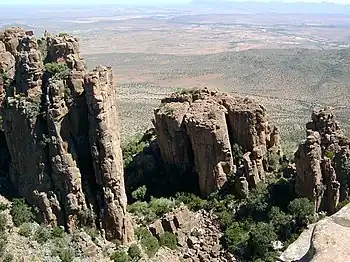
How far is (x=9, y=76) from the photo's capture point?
40562 mm

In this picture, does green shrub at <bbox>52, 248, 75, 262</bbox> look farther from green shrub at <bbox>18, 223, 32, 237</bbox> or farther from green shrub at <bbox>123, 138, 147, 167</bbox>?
green shrub at <bbox>123, 138, 147, 167</bbox>

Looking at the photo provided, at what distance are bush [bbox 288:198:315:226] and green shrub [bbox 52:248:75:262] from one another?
54.3 feet

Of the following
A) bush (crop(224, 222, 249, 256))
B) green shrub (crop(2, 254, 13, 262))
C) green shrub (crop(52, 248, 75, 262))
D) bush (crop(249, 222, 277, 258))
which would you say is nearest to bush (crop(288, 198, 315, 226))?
bush (crop(249, 222, 277, 258))

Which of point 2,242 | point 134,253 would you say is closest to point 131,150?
point 134,253

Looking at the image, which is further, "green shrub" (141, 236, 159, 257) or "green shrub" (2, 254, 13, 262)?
"green shrub" (141, 236, 159, 257)

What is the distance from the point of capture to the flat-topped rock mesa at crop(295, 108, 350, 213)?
39719 mm

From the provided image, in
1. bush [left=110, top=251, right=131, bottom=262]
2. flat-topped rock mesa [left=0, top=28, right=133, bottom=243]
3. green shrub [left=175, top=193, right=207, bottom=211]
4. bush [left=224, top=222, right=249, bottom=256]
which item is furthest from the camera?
green shrub [left=175, top=193, right=207, bottom=211]

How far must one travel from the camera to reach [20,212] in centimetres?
3538

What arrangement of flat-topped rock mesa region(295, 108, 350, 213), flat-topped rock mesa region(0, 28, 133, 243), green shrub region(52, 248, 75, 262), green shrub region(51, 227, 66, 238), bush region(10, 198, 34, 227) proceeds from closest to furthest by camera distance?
green shrub region(52, 248, 75, 262)
bush region(10, 198, 34, 227)
green shrub region(51, 227, 66, 238)
flat-topped rock mesa region(0, 28, 133, 243)
flat-topped rock mesa region(295, 108, 350, 213)

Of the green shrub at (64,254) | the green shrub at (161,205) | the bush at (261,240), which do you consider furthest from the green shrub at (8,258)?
the bush at (261,240)

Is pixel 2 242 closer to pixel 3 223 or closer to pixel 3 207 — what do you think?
pixel 3 223

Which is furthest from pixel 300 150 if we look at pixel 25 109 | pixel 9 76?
pixel 9 76

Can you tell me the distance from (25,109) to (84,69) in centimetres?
564

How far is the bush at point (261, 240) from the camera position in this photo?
3766cm
